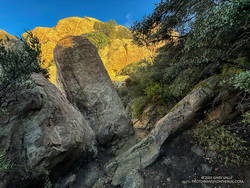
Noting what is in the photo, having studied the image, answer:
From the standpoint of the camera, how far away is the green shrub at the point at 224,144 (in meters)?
2.36

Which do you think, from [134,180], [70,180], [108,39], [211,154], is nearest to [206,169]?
[211,154]

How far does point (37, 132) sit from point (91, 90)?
7.69 ft

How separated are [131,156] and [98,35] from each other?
3699 cm

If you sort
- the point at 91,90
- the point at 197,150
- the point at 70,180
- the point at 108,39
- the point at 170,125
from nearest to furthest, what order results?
1. the point at 197,150
2. the point at 170,125
3. the point at 70,180
4. the point at 91,90
5. the point at 108,39

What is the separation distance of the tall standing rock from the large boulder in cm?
126

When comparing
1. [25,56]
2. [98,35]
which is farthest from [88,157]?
[98,35]

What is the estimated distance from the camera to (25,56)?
3004 mm

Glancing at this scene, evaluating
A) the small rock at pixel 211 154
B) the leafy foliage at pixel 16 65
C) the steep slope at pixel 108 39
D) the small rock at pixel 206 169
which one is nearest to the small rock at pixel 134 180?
the small rock at pixel 206 169

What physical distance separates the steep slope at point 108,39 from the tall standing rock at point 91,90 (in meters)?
17.8

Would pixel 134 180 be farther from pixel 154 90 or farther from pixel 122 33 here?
pixel 122 33

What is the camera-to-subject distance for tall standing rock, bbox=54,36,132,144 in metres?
4.95

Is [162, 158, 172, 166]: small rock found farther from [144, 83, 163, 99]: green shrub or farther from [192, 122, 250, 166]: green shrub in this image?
[144, 83, 163, 99]: green shrub

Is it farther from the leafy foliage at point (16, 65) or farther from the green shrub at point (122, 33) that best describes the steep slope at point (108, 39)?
the leafy foliage at point (16, 65)

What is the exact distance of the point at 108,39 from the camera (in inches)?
1433
